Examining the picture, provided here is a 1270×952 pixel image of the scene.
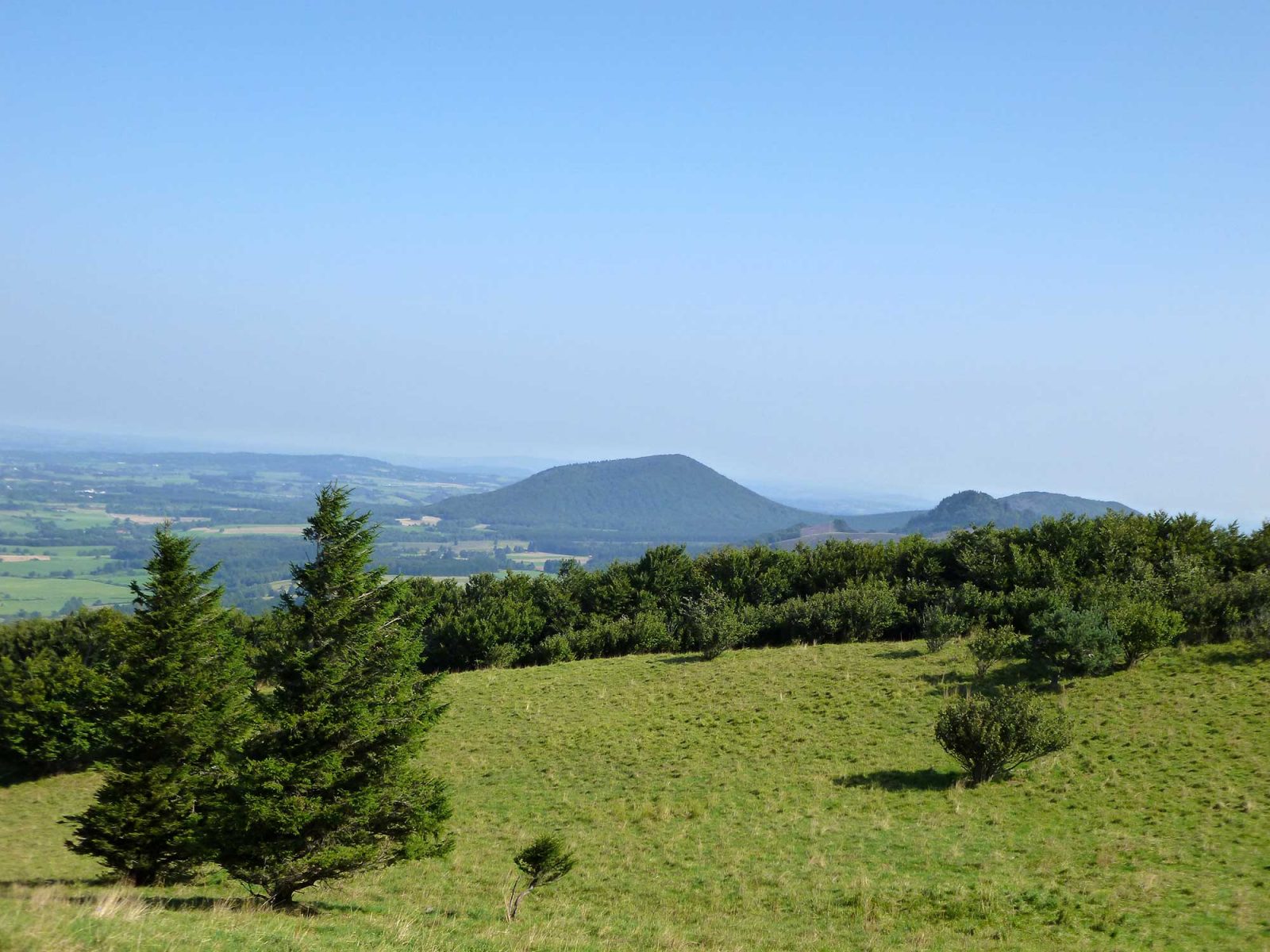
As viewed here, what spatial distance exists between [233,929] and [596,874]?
955 cm

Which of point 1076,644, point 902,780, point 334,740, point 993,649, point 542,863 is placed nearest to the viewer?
point 542,863

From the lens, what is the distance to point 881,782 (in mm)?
25781

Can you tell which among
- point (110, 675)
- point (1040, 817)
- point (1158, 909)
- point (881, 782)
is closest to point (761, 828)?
point (881, 782)

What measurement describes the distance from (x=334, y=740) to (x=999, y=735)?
1765 centimetres

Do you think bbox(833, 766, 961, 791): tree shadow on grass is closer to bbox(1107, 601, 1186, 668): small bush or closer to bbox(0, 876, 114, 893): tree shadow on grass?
bbox(1107, 601, 1186, 668): small bush

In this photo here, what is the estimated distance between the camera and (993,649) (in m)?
34.2

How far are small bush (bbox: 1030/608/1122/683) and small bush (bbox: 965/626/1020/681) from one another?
90 centimetres

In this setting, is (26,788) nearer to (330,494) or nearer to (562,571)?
(330,494)

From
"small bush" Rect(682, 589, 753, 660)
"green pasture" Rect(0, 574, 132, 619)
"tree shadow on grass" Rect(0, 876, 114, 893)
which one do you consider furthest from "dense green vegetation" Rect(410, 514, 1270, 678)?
"green pasture" Rect(0, 574, 132, 619)

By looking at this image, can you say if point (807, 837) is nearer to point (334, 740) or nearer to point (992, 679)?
point (334, 740)

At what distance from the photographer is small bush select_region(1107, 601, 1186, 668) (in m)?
32.6

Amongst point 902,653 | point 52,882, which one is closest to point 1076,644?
point 902,653

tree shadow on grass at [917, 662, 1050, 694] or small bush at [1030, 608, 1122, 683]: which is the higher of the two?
small bush at [1030, 608, 1122, 683]

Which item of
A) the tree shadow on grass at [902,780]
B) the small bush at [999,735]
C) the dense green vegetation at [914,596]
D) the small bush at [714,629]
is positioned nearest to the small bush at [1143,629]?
the dense green vegetation at [914,596]
